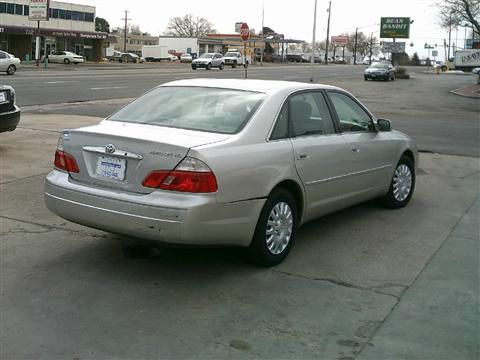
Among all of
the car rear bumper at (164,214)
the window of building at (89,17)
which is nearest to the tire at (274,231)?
the car rear bumper at (164,214)

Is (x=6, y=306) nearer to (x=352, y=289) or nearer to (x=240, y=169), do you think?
(x=240, y=169)

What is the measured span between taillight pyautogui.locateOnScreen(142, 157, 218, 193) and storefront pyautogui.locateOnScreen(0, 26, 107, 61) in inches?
2352

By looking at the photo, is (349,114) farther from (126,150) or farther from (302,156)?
(126,150)

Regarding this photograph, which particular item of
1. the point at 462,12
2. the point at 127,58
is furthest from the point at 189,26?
the point at 462,12

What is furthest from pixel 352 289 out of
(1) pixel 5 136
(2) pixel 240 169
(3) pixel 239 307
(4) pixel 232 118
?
(1) pixel 5 136

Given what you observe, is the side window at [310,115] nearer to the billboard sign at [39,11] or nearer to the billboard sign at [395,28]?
the billboard sign at [39,11]

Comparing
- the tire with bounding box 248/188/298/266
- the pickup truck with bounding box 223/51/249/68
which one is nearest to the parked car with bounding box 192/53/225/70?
the pickup truck with bounding box 223/51/249/68

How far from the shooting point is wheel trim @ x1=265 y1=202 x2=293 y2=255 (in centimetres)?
479

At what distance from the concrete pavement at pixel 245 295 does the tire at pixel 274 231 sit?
4.8 inches

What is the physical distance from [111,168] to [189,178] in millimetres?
676

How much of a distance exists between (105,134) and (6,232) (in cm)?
177

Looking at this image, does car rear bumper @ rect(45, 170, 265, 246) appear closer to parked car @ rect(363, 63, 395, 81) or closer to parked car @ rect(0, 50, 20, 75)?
parked car @ rect(0, 50, 20, 75)

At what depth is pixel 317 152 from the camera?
5250 mm

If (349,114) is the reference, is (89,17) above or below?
above
